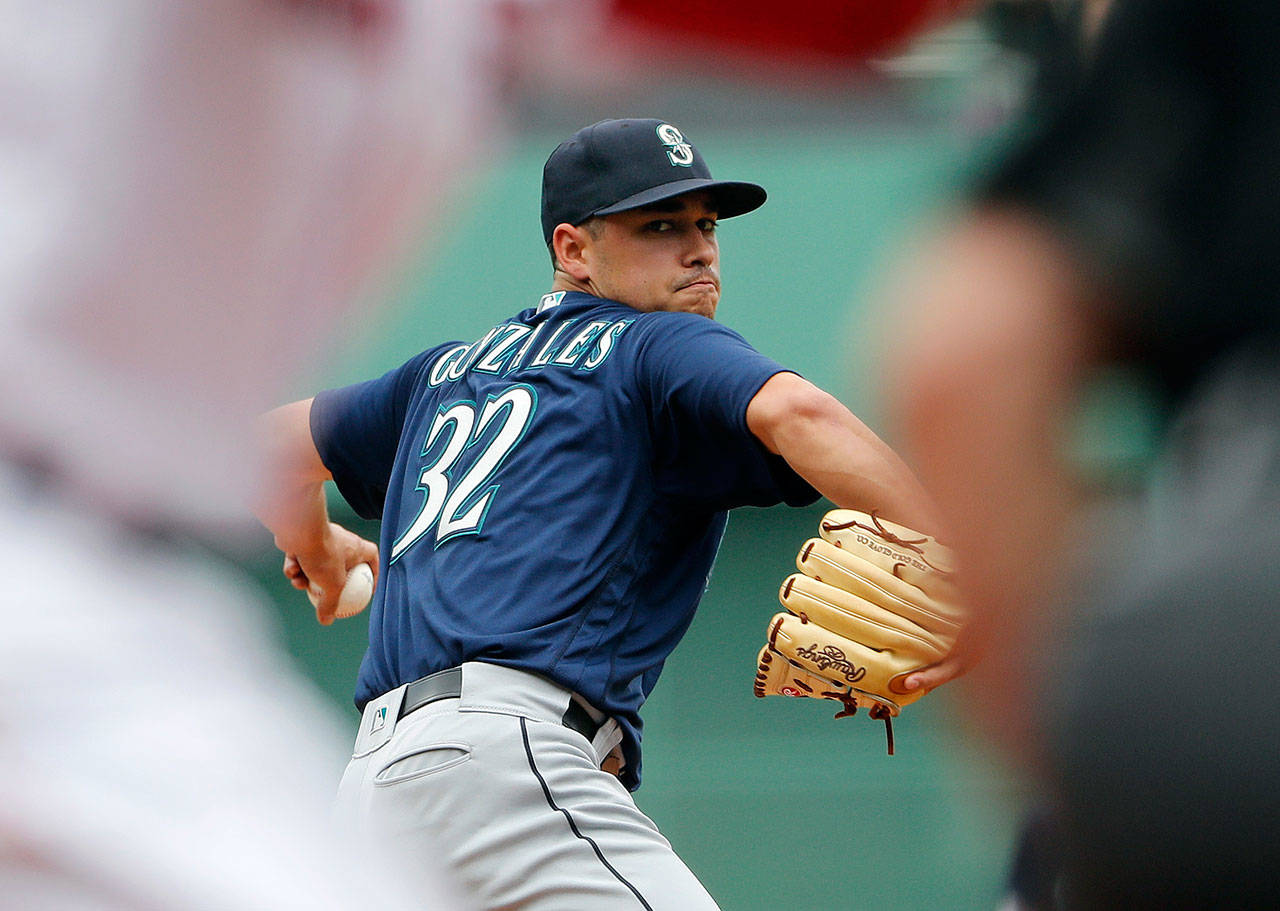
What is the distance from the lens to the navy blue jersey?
9.52 feet

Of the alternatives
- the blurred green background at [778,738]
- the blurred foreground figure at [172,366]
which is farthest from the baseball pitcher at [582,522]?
the blurred green background at [778,738]

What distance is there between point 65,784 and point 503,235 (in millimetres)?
6557

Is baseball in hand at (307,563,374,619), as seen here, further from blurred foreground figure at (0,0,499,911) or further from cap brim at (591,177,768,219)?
blurred foreground figure at (0,0,499,911)

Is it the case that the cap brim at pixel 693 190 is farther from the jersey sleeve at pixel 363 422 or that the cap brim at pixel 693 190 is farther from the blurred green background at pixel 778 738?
the blurred green background at pixel 778 738

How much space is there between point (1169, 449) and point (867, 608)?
1.36 m

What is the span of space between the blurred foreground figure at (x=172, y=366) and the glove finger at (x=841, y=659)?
1748 millimetres

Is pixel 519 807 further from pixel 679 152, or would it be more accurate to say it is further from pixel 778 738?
pixel 778 738

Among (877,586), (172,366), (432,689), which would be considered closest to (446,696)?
(432,689)

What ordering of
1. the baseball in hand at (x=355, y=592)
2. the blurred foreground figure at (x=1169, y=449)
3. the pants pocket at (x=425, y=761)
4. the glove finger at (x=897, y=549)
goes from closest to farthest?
the blurred foreground figure at (x=1169, y=449)
the glove finger at (x=897, y=549)
the pants pocket at (x=425, y=761)
the baseball in hand at (x=355, y=592)

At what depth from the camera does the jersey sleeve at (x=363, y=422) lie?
145 inches

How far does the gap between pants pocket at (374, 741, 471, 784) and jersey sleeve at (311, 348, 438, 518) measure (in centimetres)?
102

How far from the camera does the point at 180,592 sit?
1.07 metres

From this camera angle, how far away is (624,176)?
3.31 metres

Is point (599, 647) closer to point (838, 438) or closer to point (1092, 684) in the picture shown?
point (838, 438)
